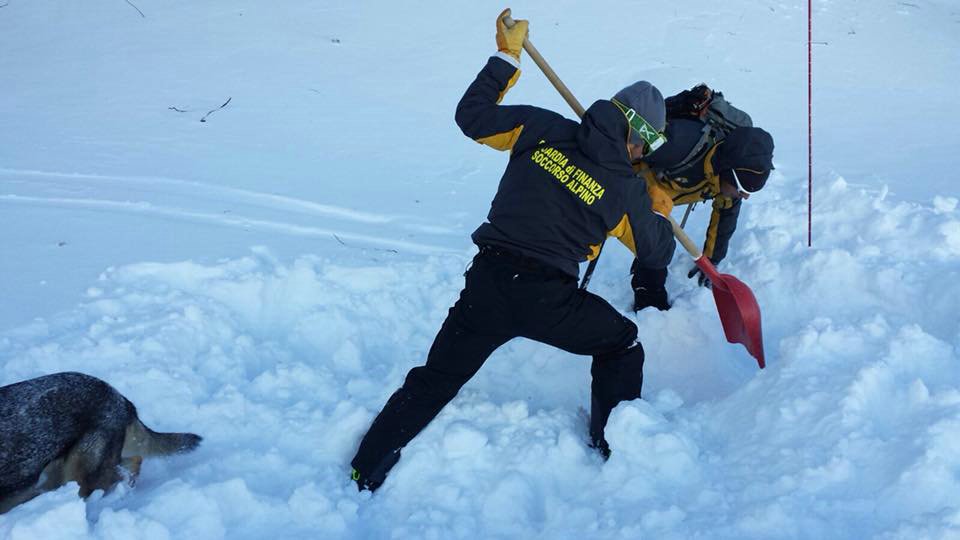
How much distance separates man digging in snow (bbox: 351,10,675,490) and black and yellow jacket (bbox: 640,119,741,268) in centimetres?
88

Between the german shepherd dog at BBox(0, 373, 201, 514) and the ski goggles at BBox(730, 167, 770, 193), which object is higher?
the ski goggles at BBox(730, 167, 770, 193)

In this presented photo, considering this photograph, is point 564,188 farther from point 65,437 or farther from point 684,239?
point 65,437

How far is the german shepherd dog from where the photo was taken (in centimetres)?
275

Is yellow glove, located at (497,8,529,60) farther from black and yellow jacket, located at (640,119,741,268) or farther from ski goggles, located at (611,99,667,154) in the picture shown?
black and yellow jacket, located at (640,119,741,268)

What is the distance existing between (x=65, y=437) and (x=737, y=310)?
9.90ft

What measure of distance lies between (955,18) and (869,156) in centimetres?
550

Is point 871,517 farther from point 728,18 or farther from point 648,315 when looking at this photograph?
point 728,18

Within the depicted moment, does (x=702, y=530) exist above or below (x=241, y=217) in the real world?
above

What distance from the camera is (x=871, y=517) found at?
262cm

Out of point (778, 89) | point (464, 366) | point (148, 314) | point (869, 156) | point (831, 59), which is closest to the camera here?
point (464, 366)

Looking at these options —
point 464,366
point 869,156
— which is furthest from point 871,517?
point 869,156

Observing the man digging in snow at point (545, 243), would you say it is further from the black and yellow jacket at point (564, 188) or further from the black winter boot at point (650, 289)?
the black winter boot at point (650, 289)

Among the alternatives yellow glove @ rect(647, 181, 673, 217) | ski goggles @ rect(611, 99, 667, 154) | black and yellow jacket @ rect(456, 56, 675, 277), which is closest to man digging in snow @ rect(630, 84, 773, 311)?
yellow glove @ rect(647, 181, 673, 217)

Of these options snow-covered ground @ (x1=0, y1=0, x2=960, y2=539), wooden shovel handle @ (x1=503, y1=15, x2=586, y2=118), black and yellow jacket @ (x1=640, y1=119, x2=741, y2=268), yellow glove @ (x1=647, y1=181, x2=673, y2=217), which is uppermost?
wooden shovel handle @ (x1=503, y1=15, x2=586, y2=118)
